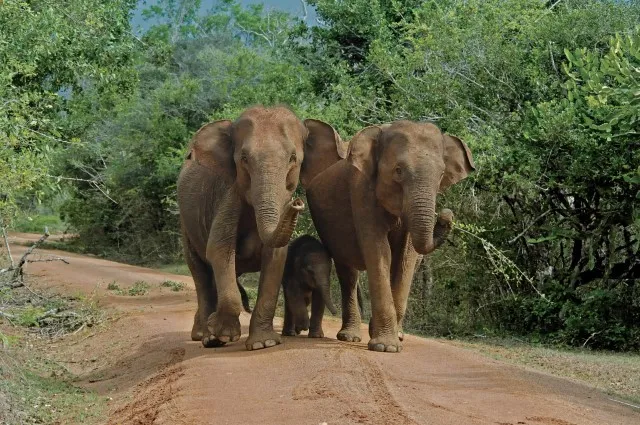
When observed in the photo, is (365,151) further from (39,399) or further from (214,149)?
(39,399)

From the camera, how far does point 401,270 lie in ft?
41.9

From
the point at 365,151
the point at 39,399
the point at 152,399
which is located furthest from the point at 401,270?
the point at 39,399

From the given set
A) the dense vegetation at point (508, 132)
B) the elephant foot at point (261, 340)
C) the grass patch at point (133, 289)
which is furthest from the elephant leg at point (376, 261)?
the grass patch at point (133, 289)

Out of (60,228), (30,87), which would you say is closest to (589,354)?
(30,87)

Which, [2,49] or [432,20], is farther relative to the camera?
[432,20]

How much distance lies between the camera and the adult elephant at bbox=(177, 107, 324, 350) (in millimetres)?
11758

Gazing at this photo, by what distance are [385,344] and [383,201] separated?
1.53 metres

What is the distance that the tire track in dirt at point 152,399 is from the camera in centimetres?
930

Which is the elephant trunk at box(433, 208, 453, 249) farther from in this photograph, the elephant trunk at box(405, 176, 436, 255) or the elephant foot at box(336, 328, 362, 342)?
the elephant foot at box(336, 328, 362, 342)

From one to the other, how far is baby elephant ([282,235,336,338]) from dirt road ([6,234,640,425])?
523 millimetres

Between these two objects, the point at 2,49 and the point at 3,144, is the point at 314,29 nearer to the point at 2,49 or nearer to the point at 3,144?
the point at 2,49

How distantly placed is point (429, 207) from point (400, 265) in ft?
4.48

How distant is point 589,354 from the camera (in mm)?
15094

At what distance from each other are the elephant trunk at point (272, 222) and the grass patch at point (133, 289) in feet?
33.8
